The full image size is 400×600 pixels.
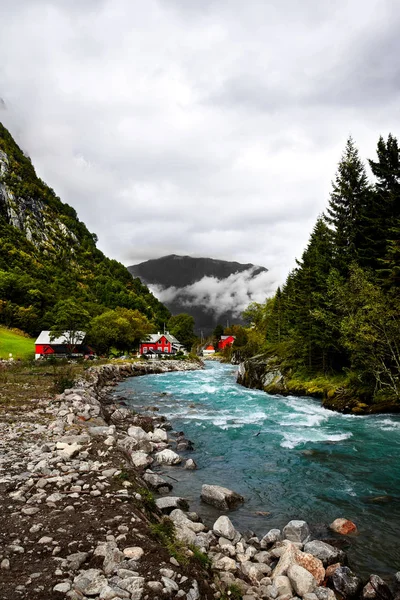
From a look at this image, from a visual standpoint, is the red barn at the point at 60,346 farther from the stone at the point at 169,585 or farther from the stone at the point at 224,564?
the stone at the point at 169,585

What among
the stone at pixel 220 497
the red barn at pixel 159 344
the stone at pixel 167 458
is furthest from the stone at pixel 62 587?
the red barn at pixel 159 344

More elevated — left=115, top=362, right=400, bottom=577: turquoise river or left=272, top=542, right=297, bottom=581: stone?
left=272, top=542, right=297, bottom=581: stone

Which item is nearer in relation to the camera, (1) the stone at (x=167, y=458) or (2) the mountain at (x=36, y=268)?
(1) the stone at (x=167, y=458)

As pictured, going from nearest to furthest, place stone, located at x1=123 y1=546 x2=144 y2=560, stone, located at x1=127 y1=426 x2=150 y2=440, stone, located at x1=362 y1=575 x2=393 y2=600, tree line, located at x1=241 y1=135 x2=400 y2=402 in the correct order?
stone, located at x1=123 y1=546 x2=144 y2=560
stone, located at x1=362 y1=575 x2=393 y2=600
stone, located at x1=127 y1=426 x2=150 y2=440
tree line, located at x1=241 y1=135 x2=400 y2=402

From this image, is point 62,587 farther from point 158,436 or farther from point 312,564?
point 158,436

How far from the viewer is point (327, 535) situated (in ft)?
29.5

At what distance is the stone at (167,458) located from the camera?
14352 mm

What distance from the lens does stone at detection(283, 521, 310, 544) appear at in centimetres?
848

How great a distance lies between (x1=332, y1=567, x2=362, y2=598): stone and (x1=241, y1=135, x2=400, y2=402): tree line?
17.5m

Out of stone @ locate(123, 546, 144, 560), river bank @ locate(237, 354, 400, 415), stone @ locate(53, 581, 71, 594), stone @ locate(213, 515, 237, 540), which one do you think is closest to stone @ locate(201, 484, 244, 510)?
stone @ locate(213, 515, 237, 540)

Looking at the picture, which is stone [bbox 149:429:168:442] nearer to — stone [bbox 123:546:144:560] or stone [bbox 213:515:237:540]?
stone [bbox 213:515:237:540]

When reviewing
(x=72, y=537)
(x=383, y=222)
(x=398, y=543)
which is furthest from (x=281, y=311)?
(x=72, y=537)

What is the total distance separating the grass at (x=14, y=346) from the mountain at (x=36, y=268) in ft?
26.2

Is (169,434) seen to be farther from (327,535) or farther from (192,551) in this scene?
(192,551)
